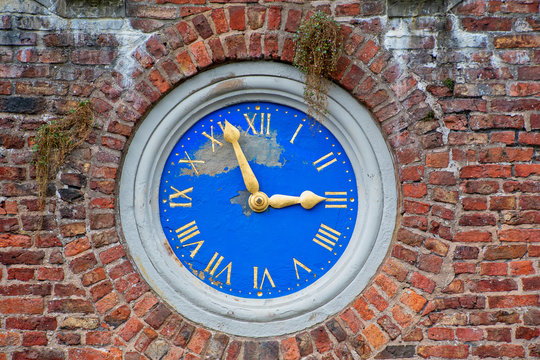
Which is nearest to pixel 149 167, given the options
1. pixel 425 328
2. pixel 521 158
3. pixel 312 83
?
pixel 312 83

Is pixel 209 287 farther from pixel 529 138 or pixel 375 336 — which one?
pixel 529 138

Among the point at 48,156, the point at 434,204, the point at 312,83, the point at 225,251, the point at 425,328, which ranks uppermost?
the point at 312,83

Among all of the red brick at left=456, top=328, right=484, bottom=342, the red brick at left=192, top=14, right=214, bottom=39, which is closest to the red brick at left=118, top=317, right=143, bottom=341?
the red brick at left=192, top=14, right=214, bottom=39

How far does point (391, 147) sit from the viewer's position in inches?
124

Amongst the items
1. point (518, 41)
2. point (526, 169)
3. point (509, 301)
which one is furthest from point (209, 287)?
point (518, 41)

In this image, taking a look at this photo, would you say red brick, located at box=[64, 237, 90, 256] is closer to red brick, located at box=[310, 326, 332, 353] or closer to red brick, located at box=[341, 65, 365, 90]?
red brick, located at box=[310, 326, 332, 353]

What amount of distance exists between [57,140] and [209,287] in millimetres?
1198

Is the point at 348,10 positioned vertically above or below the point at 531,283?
above

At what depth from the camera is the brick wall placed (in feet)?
9.98

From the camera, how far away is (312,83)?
310 cm

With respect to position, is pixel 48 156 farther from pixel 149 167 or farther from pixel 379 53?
pixel 379 53

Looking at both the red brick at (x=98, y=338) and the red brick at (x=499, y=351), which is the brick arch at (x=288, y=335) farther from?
the red brick at (x=499, y=351)

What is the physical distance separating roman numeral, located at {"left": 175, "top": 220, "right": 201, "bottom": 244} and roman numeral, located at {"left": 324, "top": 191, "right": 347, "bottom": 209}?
30.4 inches

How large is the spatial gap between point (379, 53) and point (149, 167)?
146 centimetres
